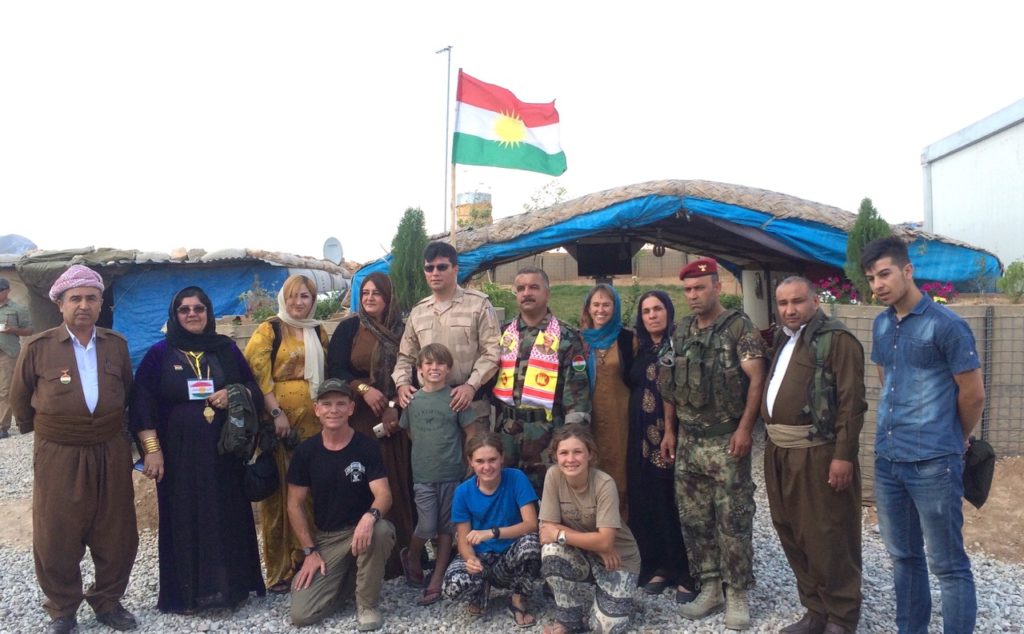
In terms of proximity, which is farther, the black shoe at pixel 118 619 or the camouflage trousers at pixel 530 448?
the camouflage trousers at pixel 530 448

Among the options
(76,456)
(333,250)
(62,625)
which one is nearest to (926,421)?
(76,456)

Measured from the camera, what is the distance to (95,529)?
11.5ft

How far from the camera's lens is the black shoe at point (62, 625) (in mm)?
3466

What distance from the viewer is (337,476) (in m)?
3.66

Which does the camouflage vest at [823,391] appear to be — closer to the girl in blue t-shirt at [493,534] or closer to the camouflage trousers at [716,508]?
the camouflage trousers at [716,508]

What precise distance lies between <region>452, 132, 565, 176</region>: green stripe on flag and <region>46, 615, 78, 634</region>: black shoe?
465cm

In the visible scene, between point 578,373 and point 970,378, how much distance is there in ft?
5.79

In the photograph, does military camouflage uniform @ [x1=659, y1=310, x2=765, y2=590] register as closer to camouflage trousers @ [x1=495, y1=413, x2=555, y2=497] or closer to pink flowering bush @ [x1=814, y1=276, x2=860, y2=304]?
camouflage trousers @ [x1=495, y1=413, x2=555, y2=497]

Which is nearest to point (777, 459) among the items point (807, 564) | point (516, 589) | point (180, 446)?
point (807, 564)

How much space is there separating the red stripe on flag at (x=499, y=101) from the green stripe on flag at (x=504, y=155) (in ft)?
0.93

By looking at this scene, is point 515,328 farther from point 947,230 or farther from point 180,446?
point 947,230

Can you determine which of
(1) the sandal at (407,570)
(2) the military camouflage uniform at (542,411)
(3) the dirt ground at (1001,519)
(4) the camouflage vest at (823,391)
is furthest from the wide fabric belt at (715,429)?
(3) the dirt ground at (1001,519)

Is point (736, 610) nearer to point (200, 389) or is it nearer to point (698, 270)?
point (698, 270)

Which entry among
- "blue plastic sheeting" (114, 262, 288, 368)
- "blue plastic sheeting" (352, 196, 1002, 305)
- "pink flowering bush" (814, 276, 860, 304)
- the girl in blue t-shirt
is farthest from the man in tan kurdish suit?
"blue plastic sheeting" (114, 262, 288, 368)
